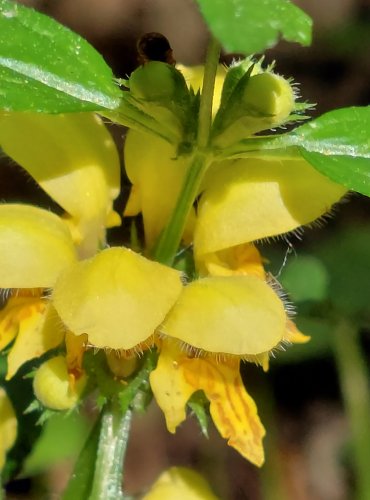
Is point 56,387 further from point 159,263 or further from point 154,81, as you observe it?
point 154,81

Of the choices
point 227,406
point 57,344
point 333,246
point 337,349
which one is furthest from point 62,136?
point 333,246

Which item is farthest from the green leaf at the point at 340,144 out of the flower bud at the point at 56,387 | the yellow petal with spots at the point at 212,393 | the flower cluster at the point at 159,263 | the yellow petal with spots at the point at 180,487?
the yellow petal with spots at the point at 180,487

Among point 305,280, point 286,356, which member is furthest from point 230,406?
point 286,356

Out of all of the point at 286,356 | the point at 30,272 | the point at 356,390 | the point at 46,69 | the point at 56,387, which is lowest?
the point at 286,356

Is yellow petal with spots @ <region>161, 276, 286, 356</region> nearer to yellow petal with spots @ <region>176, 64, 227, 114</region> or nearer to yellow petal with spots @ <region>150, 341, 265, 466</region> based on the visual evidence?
yellow petal with spots @ <region>150, 341, 265, 466</region>

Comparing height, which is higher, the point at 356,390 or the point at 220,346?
the point at 220,346

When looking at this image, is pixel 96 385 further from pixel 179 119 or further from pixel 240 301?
pixel 179 119

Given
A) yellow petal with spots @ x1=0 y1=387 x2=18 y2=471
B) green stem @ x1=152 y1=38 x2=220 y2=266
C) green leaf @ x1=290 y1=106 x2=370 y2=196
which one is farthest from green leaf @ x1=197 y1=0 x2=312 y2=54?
Answer: yellow petal with spots @ x1=0 y1=387 x2=18 y2=471
